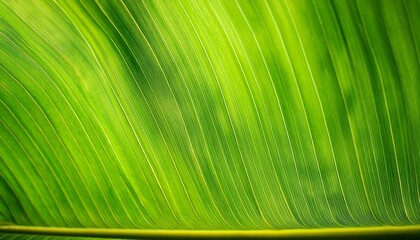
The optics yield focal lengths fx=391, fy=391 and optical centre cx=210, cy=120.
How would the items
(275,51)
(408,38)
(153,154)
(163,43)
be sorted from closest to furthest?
(408,38) → (275,51) → (163,43) → (153,154)

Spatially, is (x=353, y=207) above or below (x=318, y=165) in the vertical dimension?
below

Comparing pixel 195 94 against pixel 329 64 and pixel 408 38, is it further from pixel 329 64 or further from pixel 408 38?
pixel 408 38

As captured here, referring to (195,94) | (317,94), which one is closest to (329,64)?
(317,94)

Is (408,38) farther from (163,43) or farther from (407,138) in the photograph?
(163,43)

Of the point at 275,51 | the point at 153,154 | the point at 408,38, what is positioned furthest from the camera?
the point at 153,154

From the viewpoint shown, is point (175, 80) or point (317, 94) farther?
point (175, 80)

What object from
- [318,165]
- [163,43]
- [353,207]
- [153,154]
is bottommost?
[353,207]
